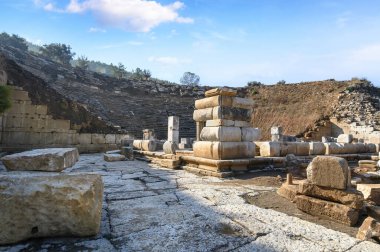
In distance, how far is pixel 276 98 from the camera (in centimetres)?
2875

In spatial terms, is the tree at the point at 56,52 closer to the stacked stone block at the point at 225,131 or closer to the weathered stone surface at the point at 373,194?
the stacked stone block at the point at 225,131

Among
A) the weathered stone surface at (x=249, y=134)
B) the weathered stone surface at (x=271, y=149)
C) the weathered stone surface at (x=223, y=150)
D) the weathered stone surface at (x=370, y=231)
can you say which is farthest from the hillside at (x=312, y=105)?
the weathered stone surface at (x=370, y=231)

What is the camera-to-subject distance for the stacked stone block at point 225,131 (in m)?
6.11

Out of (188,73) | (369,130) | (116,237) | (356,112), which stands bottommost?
(116,237)

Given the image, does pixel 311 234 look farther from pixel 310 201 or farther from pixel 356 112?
pixel 356 112

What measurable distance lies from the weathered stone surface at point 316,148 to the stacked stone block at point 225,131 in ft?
8.79

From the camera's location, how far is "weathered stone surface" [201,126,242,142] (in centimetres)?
607

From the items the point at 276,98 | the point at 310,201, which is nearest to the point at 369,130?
the point at 276,98

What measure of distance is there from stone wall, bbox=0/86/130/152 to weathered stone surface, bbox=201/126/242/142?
337 inches

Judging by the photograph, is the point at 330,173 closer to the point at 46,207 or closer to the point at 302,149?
the point at 46,207

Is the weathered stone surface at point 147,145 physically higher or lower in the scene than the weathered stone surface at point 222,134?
lower

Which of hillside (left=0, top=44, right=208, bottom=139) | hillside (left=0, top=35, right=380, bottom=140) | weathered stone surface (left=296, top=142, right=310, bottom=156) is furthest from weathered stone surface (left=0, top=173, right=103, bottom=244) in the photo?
hillside (left=0, top=44, right=208, bottom=139)

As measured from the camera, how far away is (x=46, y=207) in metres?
2.24

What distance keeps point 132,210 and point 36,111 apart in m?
10.4
